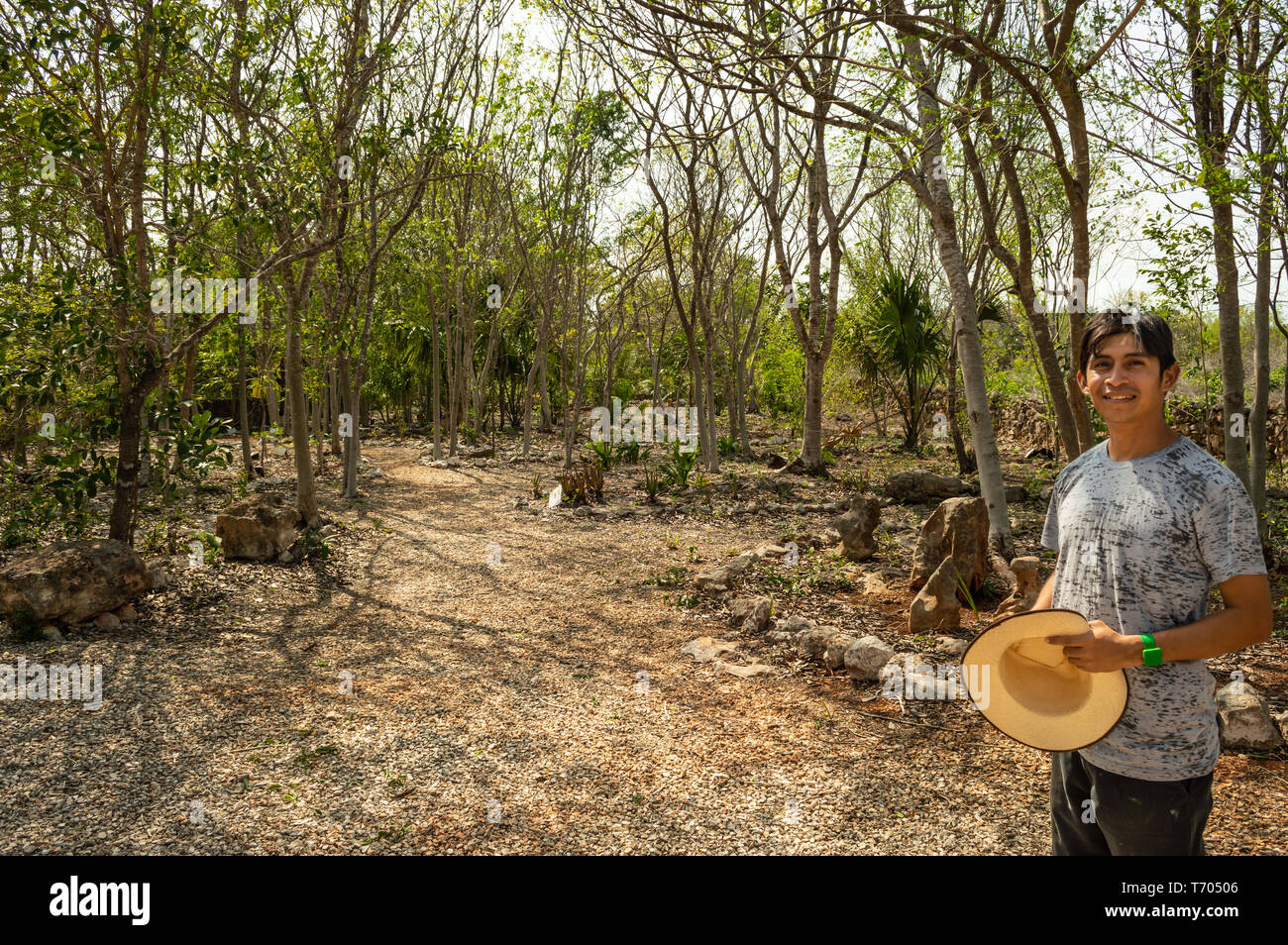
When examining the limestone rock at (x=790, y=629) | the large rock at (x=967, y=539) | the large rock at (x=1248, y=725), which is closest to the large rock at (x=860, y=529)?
the large rock at (x=967, y=539)

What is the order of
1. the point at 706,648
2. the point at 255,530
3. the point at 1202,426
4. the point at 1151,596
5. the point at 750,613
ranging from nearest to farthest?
the point at 1151,596 → the point at 706,648 → the point at 750,613 → the point at 255,530 → the point at 1202,426

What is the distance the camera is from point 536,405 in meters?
28.9

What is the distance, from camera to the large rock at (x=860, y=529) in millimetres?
7223

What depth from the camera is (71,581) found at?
4941mm

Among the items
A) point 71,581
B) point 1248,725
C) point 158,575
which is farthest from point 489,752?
point 158,575

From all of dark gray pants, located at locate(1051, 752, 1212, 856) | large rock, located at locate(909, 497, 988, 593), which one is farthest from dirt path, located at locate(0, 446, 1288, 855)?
large rock, located at locate(909, 497, 988, 593)

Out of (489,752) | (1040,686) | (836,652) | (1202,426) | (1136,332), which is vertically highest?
(1136,332)

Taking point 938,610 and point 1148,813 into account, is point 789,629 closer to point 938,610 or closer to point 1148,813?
point 938,610

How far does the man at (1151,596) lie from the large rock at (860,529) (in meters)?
5.53

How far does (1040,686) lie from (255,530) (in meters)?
6.73

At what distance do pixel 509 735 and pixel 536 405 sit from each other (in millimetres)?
25465
